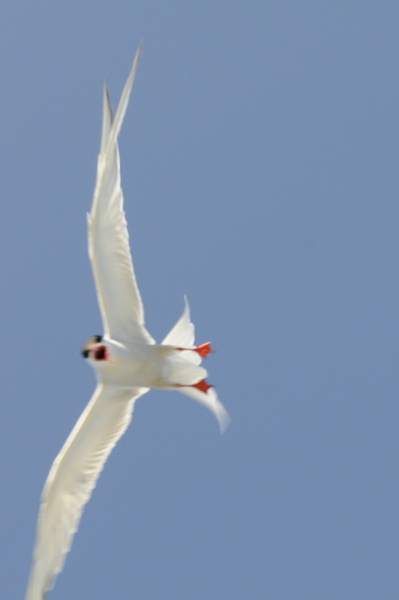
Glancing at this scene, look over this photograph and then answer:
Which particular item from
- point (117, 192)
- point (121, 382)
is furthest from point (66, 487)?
point (117, 192)

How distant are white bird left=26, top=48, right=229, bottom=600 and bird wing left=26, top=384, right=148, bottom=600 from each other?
0.04 ft

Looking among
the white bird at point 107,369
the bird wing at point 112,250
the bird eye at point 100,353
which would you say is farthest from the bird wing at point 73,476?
the bird wing at point 112,250

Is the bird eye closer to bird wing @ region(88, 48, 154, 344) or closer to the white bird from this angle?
the white bird

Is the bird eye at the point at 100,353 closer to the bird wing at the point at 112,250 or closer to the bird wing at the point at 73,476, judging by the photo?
the bird wing at the point at 112,250

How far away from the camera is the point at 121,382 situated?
1407 centimetres

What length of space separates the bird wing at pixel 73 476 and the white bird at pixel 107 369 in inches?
0.4

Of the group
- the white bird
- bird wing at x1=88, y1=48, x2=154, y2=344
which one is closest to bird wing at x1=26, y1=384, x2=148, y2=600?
the white bird

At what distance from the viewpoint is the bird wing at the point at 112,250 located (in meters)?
13.4

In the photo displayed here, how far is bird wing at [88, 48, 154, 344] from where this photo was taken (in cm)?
1342

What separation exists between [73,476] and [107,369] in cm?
130

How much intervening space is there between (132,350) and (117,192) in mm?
1768

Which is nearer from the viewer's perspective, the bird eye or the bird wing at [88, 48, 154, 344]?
the bird wing at [88, 48, 154, 344]

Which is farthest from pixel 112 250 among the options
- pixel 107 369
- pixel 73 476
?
pixel 73 476

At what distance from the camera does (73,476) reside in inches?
558
